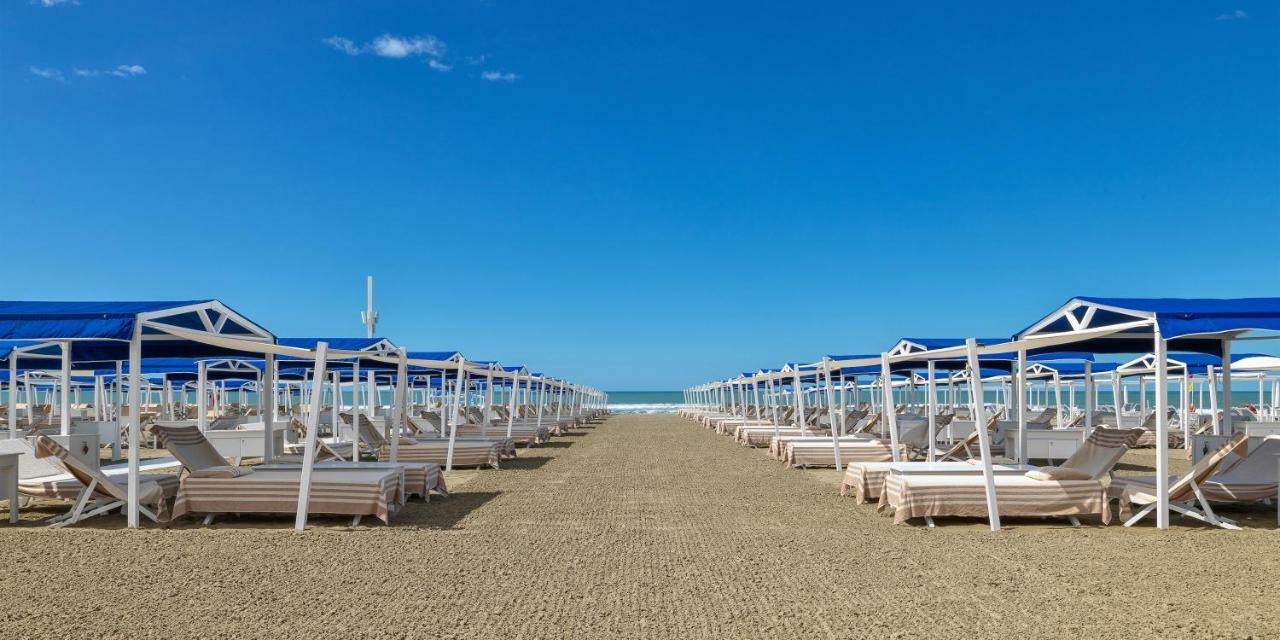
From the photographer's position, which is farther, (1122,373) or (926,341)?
(1122,373)

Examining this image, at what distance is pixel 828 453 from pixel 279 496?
26.8 feet

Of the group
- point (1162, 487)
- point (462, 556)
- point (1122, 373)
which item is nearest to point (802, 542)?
point (462, 556)

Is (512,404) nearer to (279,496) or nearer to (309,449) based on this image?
(279,496)

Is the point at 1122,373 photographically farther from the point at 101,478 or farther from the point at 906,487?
the point at 101,478

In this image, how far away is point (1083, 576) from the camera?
18.6 ft

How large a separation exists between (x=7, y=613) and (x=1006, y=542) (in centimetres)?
646

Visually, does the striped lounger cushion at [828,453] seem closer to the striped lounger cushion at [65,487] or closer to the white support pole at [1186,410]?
the white support pole at [1186,410]

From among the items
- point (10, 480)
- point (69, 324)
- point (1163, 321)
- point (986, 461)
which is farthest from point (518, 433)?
point (1163, 321)

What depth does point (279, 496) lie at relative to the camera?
8.00 metres

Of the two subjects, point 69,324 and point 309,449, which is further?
point 309,449

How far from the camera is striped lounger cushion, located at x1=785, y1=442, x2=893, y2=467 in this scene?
44.6 feet

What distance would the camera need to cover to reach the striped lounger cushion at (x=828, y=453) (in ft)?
44.6

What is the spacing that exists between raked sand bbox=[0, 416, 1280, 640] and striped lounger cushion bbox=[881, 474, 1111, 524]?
0.51 feet

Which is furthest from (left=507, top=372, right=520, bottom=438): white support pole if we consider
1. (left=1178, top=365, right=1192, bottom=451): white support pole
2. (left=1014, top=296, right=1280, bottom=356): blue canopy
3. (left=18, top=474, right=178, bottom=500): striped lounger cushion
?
Answer: (left=1178, top=365, right=1192, bottom=451): white support pole
